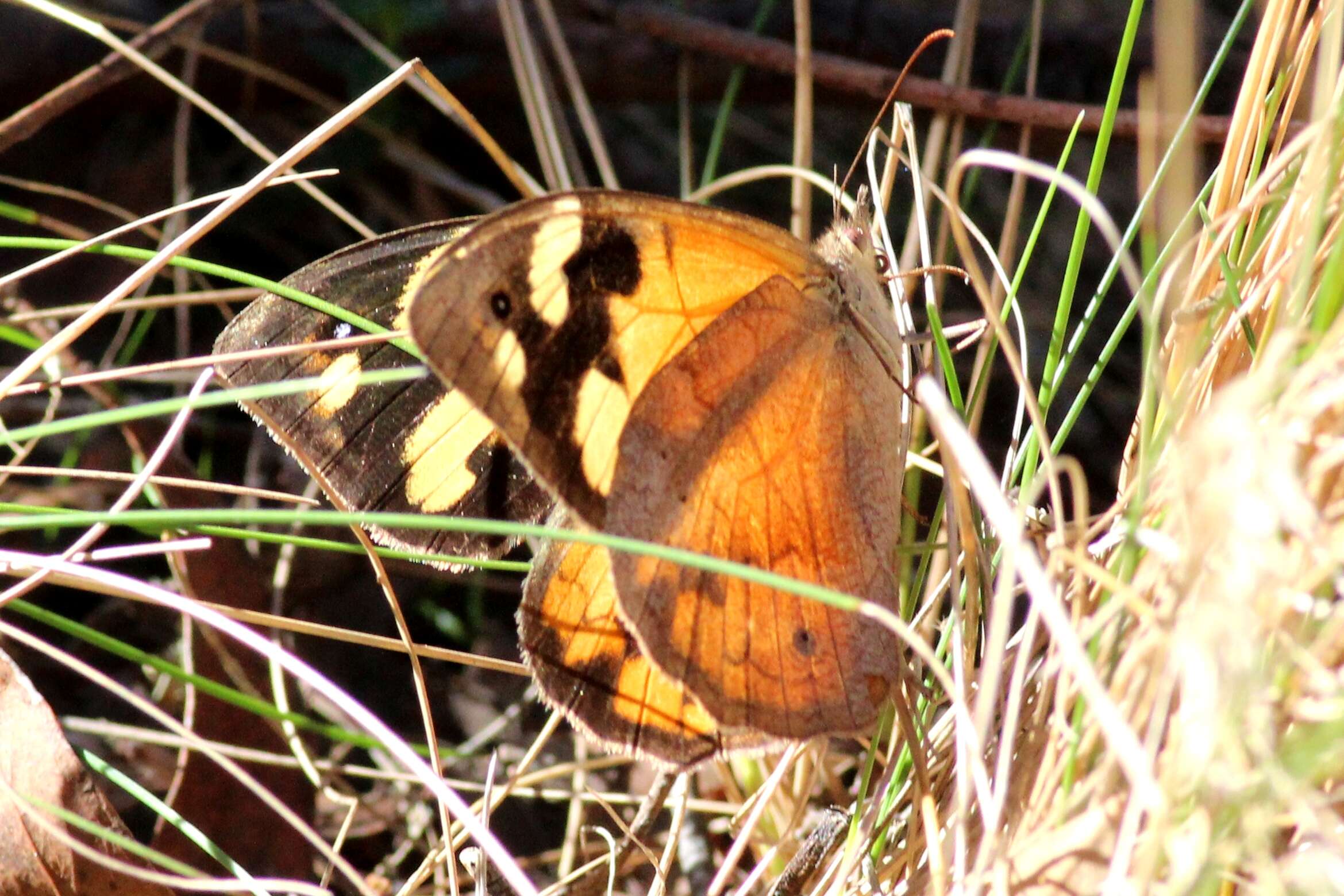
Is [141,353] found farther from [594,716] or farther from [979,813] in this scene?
[979,813]

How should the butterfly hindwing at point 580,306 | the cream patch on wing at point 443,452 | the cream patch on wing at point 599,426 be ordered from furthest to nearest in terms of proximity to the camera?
the cream patch on wing at point 443,452 → the cream patch on wing at point 599,426 → the butterfly hindwing at point 580,306

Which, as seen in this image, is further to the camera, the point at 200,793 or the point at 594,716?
the point at 200,793

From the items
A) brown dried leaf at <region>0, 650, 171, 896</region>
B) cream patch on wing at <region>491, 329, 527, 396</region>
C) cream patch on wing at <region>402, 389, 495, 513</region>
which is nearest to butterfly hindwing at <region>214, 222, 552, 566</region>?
cream patch on wing at <region>402, 389, 495, 513</region>

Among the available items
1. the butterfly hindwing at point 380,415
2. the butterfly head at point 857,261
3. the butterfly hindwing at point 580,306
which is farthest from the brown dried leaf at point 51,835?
the butterfly head at point 857,261

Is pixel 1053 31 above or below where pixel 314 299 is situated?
above

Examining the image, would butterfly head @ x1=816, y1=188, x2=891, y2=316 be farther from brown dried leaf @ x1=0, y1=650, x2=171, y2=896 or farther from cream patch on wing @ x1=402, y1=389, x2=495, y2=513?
brown dried leaf @ x1=0, y1=650, x2=171, y2=896

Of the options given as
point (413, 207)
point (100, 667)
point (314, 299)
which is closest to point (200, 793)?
point (100, 667)

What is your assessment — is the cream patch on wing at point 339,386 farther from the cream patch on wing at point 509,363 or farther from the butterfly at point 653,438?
the cream patch on wing at point 509,363
